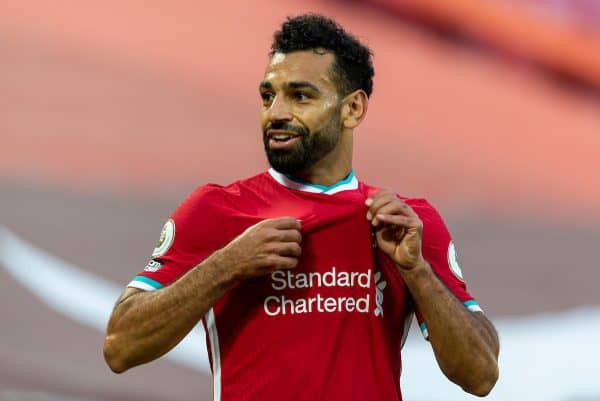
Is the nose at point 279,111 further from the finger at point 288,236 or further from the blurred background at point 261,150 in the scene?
the blurred background at point 261,150

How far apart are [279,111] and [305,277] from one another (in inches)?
10.9

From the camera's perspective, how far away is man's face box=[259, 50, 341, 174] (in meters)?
1.81

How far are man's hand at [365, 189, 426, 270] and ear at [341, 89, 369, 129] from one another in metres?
0.21

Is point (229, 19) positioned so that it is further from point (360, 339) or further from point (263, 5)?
point (360, 339)

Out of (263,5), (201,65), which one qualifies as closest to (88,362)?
(201,65)

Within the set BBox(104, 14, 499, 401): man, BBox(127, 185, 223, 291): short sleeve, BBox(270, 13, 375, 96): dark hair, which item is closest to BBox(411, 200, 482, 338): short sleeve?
BBox(104, 14, 499, 401): man

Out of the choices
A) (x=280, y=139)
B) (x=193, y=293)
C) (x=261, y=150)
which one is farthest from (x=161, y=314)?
(x=261, y=150)

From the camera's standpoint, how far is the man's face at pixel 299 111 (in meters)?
1.81

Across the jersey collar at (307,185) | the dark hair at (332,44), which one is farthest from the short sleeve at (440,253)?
the dark hair at (332,44)

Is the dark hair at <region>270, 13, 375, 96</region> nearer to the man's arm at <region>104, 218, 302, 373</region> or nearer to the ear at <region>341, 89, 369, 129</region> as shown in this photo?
the ear at <region>341, 89, 369, 129</region>

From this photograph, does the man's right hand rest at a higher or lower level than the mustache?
lower

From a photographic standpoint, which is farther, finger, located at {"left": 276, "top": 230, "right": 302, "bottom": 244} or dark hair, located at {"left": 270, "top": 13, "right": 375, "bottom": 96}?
dark hair, located at {"left": 270, "top": 13, "right": 375, "bottom": 96}

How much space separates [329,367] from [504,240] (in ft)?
4.94

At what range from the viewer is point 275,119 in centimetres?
180
